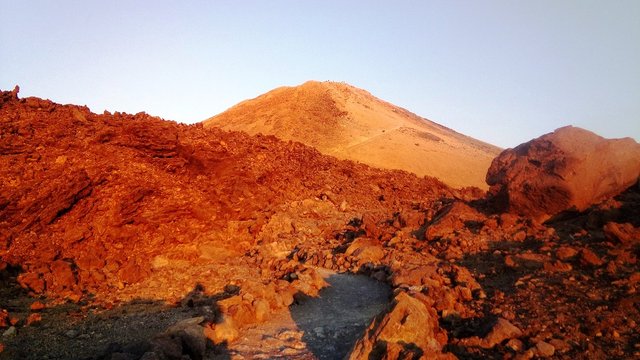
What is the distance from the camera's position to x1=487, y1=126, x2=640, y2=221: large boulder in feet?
24.9

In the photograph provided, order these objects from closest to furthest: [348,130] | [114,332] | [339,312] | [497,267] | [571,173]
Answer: [114,332]
[339,312]
[497,267]
[571,173]
[348,130]

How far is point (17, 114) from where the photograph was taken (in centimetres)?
770

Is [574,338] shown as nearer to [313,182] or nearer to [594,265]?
[594,265]

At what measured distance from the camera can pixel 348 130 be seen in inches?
1088

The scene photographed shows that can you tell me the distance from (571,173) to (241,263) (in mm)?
6299

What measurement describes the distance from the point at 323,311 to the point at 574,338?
3372 mm

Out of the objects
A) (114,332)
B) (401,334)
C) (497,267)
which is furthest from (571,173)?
(114,332)

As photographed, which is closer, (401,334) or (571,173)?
(401,334)

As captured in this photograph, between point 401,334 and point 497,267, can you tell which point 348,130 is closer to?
point 497,267

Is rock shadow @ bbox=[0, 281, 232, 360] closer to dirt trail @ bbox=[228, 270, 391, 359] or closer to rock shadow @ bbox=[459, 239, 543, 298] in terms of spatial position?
dirt trail @ bbox=[228, 270, 391, 359]

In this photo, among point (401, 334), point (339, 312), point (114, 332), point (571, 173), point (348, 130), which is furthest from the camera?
point (348, 130)

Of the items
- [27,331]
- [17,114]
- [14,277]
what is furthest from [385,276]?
[17,114]

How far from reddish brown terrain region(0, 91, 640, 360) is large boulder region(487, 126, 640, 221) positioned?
0.68ft

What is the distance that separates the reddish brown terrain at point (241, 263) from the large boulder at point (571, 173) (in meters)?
0.21
